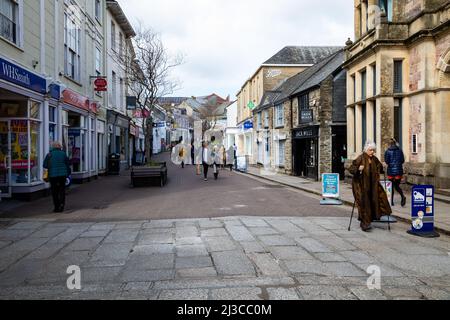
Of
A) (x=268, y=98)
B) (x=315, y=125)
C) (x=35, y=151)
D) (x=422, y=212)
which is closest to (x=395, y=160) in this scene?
(x=422, y=212)

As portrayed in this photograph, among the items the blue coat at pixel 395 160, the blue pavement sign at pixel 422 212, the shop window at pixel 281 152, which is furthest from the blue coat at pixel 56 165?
the shop window at pixel 281 152

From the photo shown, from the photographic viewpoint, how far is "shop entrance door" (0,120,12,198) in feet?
41.5

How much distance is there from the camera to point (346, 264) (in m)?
5.72

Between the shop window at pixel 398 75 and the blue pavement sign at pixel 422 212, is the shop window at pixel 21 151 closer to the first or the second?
the blue pavement sign at pixel 422 212

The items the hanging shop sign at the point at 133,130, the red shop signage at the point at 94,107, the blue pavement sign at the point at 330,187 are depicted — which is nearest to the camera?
the blue pavement sign at the point at 330,187

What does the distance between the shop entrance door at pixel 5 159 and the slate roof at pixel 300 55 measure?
87.1 feet

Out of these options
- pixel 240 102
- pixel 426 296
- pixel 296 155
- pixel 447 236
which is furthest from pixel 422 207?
pixel 240 102

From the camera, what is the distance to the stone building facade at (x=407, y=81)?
12.8 metres

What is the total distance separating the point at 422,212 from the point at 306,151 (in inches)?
610
